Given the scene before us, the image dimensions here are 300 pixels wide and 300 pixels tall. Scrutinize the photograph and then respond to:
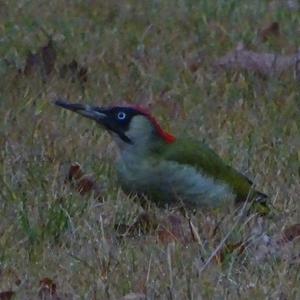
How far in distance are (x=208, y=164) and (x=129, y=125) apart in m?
0.40

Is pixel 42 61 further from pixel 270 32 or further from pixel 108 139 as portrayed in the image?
pixel 270 32

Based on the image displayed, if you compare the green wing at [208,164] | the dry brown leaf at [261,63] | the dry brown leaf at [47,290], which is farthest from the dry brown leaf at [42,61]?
the dry brown leaf at [47,290]

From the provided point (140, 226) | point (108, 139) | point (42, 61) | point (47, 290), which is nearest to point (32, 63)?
point (42, 61)

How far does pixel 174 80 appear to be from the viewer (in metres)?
8.66

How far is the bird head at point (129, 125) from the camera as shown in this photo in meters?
6.77

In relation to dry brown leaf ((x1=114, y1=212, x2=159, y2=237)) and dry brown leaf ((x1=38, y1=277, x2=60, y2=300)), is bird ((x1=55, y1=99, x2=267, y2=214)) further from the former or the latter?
dry brown leaf ((x1=38, y1=277, x2=60, y2=300))

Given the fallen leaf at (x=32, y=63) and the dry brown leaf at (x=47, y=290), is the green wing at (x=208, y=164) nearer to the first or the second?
the dry brown leaf at (x=47, y=290)

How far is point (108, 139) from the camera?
25.0 feet

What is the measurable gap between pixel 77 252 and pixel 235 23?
3.95 m

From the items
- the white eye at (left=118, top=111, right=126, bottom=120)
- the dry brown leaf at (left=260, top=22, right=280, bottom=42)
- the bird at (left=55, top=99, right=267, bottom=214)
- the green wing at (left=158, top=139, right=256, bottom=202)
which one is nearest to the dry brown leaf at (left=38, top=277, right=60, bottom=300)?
the bird at (left=55, top=99, right=267, bottom=214)

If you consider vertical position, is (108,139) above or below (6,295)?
below

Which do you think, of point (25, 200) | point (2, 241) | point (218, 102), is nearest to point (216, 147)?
point (218, 102)

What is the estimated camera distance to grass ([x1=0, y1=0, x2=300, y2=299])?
560 cm

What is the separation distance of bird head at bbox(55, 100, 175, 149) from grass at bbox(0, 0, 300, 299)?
0.78 ft
